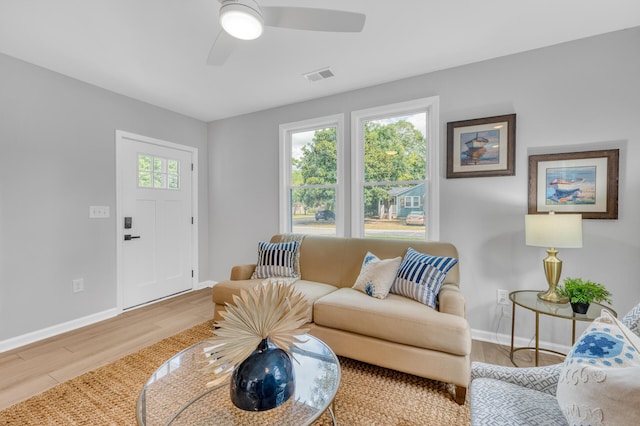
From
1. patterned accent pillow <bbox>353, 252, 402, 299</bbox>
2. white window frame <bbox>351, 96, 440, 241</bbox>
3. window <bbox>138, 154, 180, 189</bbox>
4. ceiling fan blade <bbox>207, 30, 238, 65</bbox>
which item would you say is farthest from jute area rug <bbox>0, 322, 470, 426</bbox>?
ceiling fan blade <bbox>207, 30, 238, 65</bbox>

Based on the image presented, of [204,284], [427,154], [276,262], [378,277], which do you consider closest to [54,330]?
[204,284]

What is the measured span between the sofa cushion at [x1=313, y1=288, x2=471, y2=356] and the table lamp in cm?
81

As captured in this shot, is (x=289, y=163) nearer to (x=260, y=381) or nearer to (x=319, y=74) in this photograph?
(x=319, y=74)

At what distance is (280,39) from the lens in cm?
216

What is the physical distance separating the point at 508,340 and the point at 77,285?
13.4 ft

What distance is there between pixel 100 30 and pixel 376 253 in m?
2.78

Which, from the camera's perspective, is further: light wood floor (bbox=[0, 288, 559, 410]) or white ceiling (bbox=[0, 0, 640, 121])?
light wood floor (bbox=[0, 288, 559, 410])

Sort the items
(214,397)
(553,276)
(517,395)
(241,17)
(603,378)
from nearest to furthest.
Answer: (603,378) → (517,395) → (214,397) → (241,17) → (553,276)

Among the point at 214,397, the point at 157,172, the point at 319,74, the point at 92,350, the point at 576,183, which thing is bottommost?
the point at 92,350

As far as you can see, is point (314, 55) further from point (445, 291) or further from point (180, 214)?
point (180, 214)

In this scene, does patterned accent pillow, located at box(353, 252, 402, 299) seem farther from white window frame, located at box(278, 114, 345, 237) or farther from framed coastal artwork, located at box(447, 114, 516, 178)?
framed coastal artwork, located at box(447, 114, 516, 178)

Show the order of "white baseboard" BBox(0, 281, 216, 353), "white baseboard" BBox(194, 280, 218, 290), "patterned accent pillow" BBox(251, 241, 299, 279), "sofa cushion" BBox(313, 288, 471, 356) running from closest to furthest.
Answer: "sofa cushion" BBox(313, 288, 471, 356) → "white baseboard" BBox(0, 281, 216, 353) → "patterned accent pillow" BBox(251, 241, 299, 279) → "white baseboard" BBox(194, 280, 218, 290)

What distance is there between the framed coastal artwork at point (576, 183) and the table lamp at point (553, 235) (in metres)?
0.37

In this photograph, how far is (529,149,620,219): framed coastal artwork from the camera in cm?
208
